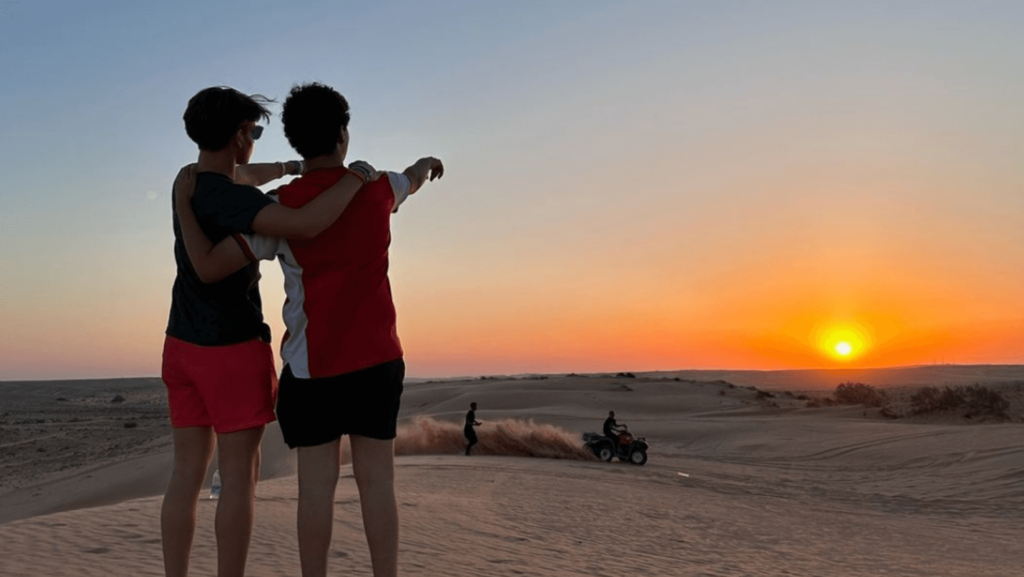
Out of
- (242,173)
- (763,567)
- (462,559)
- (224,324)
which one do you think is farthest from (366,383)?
(763,567)

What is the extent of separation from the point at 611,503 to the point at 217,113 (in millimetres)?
8373

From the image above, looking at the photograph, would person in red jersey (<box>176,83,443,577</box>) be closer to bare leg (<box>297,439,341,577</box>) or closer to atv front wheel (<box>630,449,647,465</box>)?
bare leg (<box>297,439,341,577</box>)

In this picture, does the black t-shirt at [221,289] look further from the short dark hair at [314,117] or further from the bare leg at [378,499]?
the bare leg at [378,499]

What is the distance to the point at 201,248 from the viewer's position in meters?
3.68

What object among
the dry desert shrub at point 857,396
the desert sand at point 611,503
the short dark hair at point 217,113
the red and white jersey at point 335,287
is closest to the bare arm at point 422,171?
the red and white jersey at point 335,287

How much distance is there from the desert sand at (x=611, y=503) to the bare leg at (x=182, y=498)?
5.58 feet

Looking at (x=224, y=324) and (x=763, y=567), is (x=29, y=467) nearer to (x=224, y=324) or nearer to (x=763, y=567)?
(x=763, y=567)

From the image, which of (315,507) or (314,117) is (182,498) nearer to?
(315,507)

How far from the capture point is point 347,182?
361 centimetres

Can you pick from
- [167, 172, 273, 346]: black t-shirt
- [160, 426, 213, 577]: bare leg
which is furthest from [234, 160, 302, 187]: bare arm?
[160, 426, 213, 577]: bare leg

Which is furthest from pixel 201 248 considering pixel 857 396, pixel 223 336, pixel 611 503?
pixel 857 396

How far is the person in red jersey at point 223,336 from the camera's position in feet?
11.9

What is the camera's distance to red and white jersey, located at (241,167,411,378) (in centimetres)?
359

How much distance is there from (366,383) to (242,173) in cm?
117
